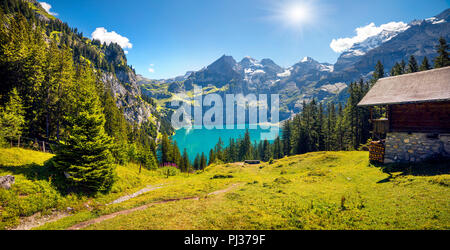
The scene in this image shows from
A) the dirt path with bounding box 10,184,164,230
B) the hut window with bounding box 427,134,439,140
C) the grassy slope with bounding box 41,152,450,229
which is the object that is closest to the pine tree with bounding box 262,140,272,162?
the hut window with bounding box 427,134,439,140

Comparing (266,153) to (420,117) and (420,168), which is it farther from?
(420,168)

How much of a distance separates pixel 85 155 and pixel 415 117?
40583 millimetres

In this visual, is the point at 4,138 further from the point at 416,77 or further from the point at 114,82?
the point at 114,82

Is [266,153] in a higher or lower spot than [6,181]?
lower

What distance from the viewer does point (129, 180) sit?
3325 centimetres

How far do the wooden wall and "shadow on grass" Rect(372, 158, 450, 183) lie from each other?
11.4 ft

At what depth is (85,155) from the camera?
22344mm

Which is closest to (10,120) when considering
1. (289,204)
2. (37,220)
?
(37,220)

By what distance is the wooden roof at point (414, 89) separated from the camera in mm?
17062

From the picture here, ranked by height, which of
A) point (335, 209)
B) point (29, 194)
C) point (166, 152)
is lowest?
point (166, 152)

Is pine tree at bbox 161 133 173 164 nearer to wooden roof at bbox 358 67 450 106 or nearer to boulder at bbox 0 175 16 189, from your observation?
boulder at bbox 0 175 16 189

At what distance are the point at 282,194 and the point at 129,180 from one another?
29.9 metres

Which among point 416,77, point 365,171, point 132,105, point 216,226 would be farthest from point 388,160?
point 132,105
